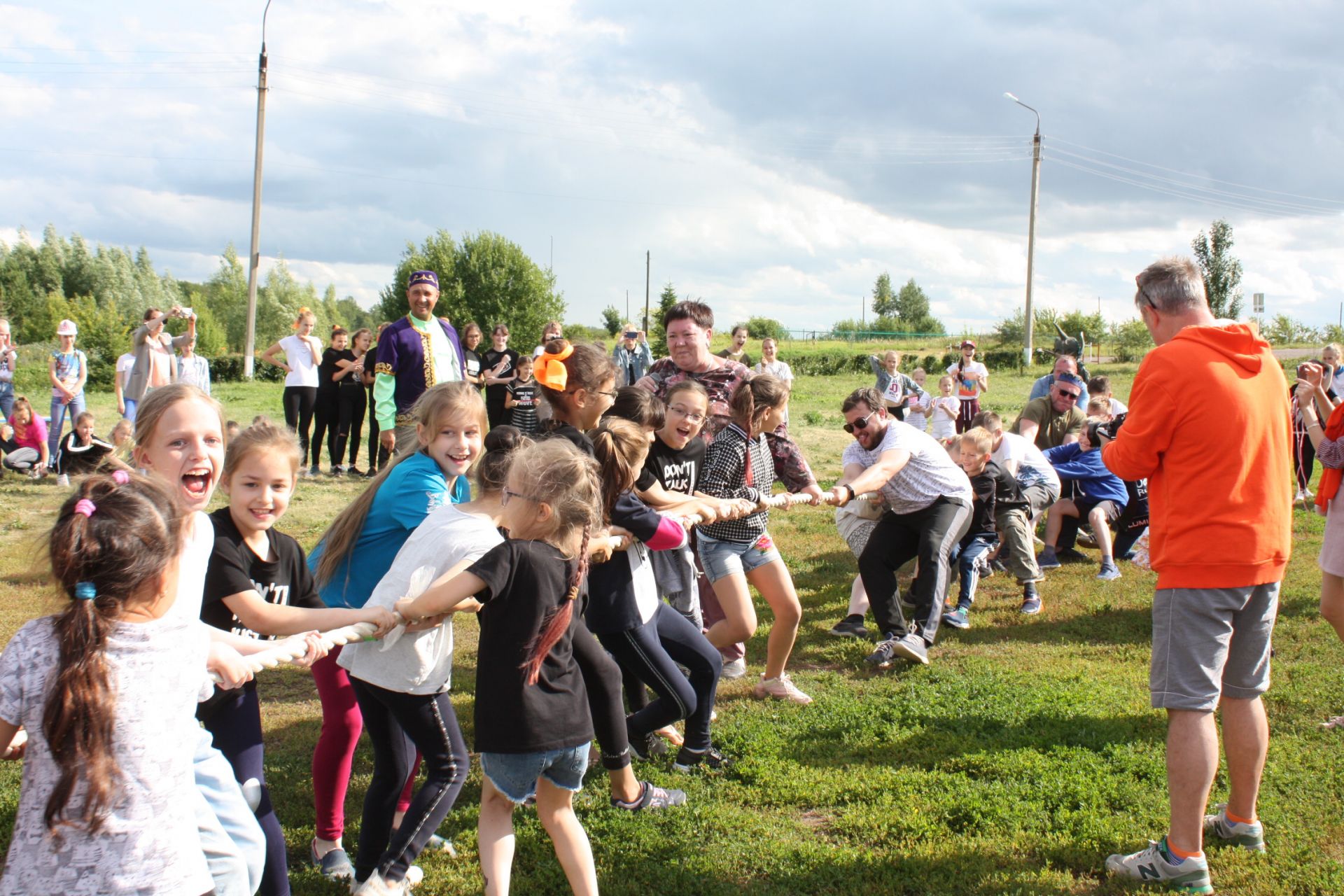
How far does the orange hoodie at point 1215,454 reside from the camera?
350 cm

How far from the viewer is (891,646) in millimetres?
6332

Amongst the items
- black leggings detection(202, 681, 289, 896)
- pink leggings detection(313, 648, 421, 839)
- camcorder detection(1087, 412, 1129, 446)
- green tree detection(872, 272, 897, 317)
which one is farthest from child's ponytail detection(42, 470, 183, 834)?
green tree detection(872, 272, 897, 317)

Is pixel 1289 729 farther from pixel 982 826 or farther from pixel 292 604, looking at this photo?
pixel 292 604

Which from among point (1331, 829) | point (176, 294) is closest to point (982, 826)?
point (1331, 829)

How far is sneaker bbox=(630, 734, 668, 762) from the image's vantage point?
488 cm

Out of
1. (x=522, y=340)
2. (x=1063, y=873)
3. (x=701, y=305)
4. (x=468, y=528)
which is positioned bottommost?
(x=1063, y=873)

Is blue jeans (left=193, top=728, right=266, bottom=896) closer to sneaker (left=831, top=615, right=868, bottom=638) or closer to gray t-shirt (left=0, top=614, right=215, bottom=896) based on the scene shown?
gray t-shirt (left=0, top=614, right=215, bottom=896)

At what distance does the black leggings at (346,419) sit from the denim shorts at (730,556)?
31.0 feet

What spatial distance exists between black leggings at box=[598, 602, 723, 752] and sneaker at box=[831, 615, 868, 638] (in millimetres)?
2477

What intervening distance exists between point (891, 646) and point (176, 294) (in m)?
88.7

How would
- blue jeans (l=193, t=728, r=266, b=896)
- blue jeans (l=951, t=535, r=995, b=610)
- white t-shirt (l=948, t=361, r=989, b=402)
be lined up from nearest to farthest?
blue jeans (l=193, t=728, r=266, b=896) < blue jeans (l=951, t=535, r=995, b=610) < white t-shirt (l=948, t=361, r=989, b=402)

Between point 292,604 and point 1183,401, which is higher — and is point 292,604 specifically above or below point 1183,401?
below

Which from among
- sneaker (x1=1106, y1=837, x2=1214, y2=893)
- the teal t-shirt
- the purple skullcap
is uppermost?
the purple skullcap

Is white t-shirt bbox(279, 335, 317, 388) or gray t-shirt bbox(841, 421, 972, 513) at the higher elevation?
white t-shirt bbox(279, 335, 317, 388)
